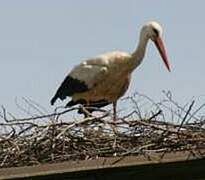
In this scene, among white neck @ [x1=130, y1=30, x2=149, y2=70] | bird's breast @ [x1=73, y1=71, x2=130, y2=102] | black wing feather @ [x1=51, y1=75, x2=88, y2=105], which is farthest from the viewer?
black wing feather @ [x1=51, y1=75, x2=88, y2=105]

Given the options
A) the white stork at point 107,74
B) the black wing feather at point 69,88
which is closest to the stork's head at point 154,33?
the white stork at point 107,74

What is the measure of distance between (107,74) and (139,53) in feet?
1.77

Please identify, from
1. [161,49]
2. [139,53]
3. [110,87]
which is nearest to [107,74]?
[110,87]

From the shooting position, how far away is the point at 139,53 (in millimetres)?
8961

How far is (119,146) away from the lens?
3.81 meters

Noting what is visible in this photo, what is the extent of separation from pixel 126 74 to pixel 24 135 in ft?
15.1

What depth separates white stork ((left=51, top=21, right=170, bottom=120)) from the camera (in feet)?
28.0

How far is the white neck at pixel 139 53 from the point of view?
28.9 feet

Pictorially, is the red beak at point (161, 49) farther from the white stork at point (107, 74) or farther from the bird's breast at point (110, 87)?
the bird's breast at point (110, 87)

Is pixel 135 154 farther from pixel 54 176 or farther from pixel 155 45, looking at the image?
pixel 155 45

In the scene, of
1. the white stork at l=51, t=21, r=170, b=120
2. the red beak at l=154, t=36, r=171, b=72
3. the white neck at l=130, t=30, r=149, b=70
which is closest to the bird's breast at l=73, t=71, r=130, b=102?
the white stork at l=51, t=21, r=170, b=120

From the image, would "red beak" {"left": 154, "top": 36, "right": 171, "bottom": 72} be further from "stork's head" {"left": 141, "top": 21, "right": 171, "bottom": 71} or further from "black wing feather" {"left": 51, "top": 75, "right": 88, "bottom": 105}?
"black wing feather" {"left": 51, "top": 75, "right": 88, "bottom": 105}

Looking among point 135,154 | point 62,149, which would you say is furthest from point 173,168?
point 62,149

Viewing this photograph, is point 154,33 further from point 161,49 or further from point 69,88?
point 69,88
